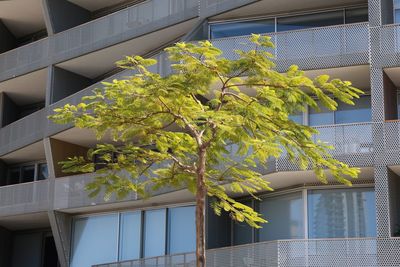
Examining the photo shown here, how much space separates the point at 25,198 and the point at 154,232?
731cm

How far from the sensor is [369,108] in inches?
1150

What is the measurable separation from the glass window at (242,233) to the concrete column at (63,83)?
1227cm

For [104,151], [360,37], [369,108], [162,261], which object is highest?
[360,37]

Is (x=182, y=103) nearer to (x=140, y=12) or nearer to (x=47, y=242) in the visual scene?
(x=140, y=12)

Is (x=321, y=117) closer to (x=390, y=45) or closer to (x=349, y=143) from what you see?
(x=349, y=143)

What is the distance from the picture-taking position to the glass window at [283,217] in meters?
28.8

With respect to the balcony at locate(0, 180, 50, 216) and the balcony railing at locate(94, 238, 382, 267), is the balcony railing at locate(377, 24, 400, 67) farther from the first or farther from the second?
the balcony at locate(0, 180, 50, 216)

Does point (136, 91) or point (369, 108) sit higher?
point (369, 108)

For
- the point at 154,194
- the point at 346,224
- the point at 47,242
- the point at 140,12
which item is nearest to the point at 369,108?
the point at 346,224

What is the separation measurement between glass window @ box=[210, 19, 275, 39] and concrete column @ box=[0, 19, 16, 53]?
655 inches

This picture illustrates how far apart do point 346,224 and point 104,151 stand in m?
9.81

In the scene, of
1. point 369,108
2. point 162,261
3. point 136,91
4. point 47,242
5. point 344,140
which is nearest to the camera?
point 136,91

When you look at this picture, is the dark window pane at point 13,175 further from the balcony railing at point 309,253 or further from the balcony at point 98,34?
the balcony railing at point 309,253

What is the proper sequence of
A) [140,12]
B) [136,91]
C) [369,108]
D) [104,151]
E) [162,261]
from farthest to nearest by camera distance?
[140,12] < [162,261] < [369,108] < [104,151] < [136,91]
